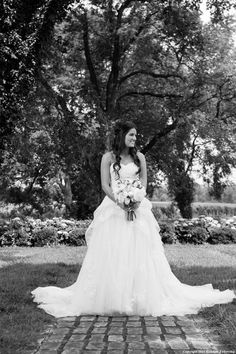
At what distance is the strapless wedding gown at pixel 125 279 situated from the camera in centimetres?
590

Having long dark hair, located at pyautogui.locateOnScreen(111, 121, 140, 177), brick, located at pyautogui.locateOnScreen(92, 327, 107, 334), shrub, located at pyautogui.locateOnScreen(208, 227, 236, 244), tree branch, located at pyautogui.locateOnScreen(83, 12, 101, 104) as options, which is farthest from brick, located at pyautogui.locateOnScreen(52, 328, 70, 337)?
tree branch, located at pyautogui.locateOnScreen(83, 12, 101, 104)

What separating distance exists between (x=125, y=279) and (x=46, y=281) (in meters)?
2.63

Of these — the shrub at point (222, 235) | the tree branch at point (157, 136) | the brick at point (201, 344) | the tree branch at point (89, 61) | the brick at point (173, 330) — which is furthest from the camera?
the tree branch at point (157, 136)

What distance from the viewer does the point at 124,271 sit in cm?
605

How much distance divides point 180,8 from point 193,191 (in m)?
14.5

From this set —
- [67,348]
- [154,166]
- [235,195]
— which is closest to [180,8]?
[154,166]

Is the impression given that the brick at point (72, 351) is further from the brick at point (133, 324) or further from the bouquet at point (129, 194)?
the bouquet at point (129, 194)

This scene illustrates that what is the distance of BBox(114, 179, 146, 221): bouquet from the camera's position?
623 cm

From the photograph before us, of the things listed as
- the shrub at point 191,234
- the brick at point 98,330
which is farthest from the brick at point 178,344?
the shrub at point 191,234

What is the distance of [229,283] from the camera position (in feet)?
25.5

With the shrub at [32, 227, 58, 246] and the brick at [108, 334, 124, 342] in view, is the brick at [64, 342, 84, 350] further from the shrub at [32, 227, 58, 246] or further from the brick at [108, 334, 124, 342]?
the shrub at [32, 227, 58, 246]

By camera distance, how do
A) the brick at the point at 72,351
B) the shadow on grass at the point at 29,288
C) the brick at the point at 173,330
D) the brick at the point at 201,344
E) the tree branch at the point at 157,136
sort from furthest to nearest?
the tree branch at the point at 157,136
the brick at the point at 173,330
the shadow on grass at the point at 29,288
the brick at the point at 201,344
the brick at the point at 72,351

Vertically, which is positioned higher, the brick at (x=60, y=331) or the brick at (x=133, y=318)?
the brick at (x=60, y=331)

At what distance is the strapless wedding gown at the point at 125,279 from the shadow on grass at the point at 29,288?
11.4 inches
